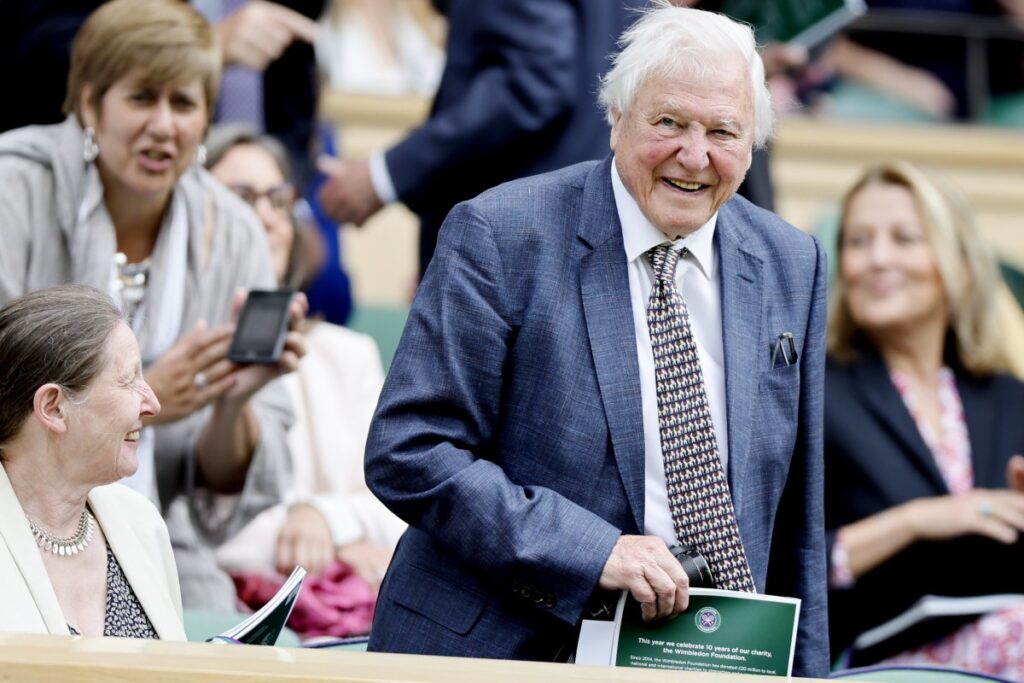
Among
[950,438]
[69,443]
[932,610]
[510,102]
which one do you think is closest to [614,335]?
[69,443]

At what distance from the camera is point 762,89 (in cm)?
225

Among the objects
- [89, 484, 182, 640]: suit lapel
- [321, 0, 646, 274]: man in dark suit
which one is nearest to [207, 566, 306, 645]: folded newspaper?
[89, 484, 182, 640]: suit lapel

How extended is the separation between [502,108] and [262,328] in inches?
29.6

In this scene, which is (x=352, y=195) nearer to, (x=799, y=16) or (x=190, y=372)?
(x=190, y=372)

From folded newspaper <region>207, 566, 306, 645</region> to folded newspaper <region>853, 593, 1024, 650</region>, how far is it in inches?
69.1

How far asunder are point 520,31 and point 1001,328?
54.2 inches

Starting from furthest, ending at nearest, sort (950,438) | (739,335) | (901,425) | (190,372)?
(950,438), (901,425), (190,372), (739,335)

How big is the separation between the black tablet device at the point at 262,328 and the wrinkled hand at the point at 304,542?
1.81 feet

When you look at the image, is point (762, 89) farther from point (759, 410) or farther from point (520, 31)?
point (520, 31)

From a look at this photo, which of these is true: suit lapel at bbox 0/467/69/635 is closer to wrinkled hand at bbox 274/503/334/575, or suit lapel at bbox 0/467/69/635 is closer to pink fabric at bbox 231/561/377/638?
pink fabric at bbox 231/561/377/638

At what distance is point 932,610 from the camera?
142 inches

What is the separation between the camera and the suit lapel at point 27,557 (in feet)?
6.89

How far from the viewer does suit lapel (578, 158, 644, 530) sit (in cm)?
218

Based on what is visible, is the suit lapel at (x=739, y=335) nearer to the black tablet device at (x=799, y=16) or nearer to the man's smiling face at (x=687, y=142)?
the man's smiling face at (x=687, y=142)
